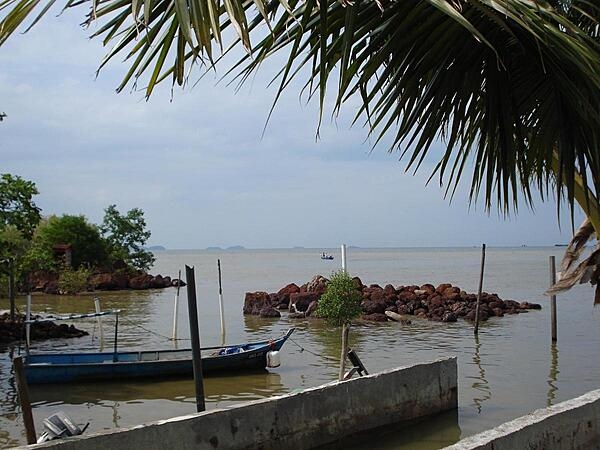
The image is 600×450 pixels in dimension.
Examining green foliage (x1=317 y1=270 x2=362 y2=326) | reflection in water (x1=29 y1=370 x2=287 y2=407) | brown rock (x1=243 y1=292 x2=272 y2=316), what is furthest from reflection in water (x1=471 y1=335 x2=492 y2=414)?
brown rock (x1=243 y1=292 x2=272 y2=316)

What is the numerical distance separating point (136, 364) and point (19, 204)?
6057 mm

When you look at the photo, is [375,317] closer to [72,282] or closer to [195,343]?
[195,343]

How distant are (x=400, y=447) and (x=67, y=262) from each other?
4156cm

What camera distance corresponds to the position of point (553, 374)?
50.7 ft

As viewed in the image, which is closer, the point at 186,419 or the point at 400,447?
the point at 186,419

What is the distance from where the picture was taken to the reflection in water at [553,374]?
507 inches

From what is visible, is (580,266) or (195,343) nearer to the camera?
(580,266)

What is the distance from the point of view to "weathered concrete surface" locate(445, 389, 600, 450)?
4.74 metres

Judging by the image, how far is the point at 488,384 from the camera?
13977 mm

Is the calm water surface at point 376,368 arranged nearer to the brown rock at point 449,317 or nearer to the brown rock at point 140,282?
the brown rock at point 449,317

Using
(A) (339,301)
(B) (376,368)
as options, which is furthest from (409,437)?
(B) (376,368)

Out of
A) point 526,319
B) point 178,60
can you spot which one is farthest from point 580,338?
point 178,60

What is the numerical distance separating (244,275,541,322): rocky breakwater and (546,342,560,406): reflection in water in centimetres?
676

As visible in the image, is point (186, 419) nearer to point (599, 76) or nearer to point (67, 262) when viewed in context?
point (599, 76)
